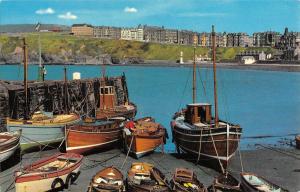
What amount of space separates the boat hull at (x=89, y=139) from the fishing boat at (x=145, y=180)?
944 cm

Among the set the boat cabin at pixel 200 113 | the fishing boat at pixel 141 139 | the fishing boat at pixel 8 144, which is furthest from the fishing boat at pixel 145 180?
the boat cabin at pixel 200 113

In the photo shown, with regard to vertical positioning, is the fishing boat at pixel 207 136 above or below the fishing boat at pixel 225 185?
above

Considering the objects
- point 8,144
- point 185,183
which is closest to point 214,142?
point 185,183

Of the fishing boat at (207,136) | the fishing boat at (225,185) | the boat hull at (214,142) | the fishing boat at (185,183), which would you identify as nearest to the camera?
the fishing boat at (185,183)

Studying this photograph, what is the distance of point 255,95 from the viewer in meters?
124

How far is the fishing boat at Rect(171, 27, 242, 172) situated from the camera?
104 ft

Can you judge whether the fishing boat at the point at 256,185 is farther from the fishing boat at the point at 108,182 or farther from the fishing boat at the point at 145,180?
the fishing boat at the point at 108,182

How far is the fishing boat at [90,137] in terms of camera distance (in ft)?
116

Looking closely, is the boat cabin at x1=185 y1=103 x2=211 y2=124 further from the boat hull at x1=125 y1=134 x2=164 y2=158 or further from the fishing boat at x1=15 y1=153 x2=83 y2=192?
the fishing boat at x1=15 y1=153 x2=83 y2=192

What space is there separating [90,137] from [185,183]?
13.8m

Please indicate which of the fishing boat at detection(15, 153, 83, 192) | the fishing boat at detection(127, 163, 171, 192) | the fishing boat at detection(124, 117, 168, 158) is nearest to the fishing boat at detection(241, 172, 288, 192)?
the fishing boat at detection(127, 163, 171, 192)

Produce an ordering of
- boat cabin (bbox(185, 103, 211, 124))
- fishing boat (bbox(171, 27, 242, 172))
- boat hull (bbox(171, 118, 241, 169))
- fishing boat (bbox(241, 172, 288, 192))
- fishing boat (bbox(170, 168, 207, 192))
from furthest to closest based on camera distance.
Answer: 1. boat cabin (bbox(185, 103, 211, 124))
2. fishing boat (bbox(171, 27, 242, 172))
3. boat hull (bbox(171, 118, 241, 169))
4. fishing boat (bbox(170, 168, 207, 192))
5. fishing boat (bbox(241, 172, 288, 192))

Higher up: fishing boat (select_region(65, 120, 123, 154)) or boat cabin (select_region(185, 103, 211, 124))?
boat cabin (select_region(185, 103, 211, 124))

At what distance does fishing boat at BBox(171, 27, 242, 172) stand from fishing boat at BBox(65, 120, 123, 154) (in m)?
5.88
